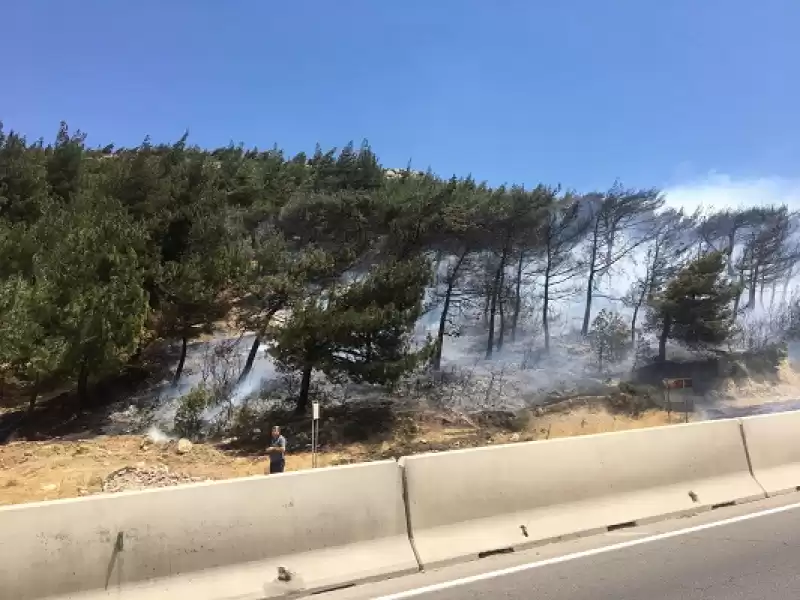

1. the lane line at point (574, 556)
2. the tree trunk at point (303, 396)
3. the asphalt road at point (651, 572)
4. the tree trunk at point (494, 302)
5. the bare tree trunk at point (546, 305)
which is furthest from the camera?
the bare tree trunk at point (546, 305)

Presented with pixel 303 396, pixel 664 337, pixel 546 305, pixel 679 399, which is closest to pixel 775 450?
pixel 303 396

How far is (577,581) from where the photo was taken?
567 centimetres

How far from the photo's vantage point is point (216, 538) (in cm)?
527

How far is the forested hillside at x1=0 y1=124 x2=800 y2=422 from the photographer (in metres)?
26.8

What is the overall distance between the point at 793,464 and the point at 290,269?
86.4ft

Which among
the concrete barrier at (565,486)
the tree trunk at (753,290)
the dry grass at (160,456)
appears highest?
the tree trunk at (753,290)

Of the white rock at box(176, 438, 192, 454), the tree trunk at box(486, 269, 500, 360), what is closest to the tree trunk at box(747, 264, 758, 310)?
the tree trunk at box(486, 269, 500, 360)

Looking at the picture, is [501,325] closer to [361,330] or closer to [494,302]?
[494,302]

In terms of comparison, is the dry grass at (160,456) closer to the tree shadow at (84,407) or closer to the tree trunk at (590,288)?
the tree shadow at (84,407)

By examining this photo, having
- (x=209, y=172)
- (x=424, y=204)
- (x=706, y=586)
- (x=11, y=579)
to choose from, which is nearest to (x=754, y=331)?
(x=424, y=204)

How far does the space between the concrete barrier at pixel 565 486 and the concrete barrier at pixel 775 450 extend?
23cm

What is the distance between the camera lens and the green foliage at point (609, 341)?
40444 millimetres

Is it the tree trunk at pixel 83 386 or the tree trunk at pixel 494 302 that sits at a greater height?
the tree trunk at pixel 494 302

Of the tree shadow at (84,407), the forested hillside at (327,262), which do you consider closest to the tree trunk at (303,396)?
the forested hillside at (327,262)
